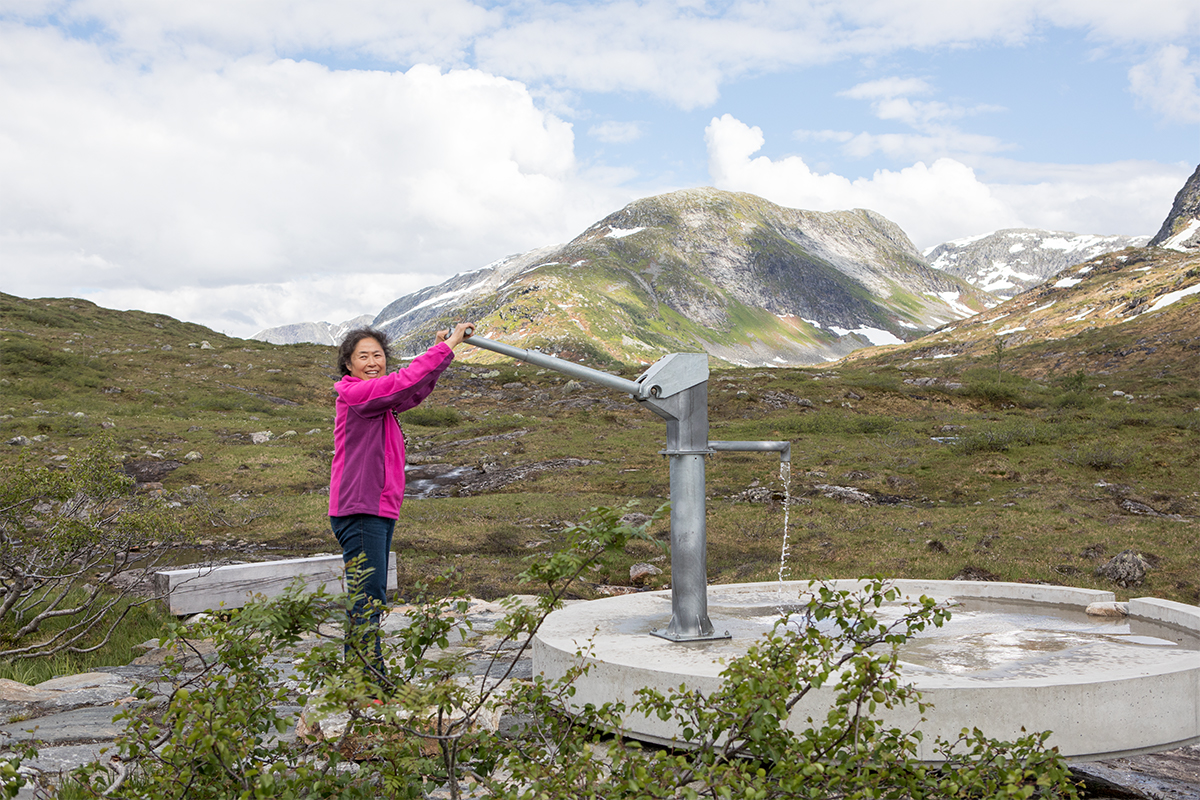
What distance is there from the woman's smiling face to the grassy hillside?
6.50ft

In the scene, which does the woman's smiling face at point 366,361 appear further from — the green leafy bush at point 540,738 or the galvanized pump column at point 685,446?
the green leafy bush at point 540,738

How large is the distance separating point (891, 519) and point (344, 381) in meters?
12.5

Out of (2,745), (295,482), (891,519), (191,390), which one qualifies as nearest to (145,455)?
(295,482)

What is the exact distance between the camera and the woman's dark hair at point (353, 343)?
4.70 meters

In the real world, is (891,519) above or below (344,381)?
below

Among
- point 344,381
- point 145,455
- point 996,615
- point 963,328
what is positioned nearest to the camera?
point 344,381

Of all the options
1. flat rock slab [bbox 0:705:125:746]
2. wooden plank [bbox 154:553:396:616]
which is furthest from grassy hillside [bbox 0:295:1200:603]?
flat rock slab [bbox 0:705:125:746]

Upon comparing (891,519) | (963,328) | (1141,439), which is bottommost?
(891,519)

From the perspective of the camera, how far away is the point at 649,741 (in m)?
4.16

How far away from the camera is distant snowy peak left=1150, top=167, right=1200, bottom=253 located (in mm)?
179850

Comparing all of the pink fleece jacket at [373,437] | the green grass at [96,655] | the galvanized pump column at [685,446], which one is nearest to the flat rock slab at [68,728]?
the green grass at [96,655]

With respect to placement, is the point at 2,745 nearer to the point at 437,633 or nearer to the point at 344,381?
the point at 344,381

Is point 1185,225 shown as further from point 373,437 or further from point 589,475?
point 373,437

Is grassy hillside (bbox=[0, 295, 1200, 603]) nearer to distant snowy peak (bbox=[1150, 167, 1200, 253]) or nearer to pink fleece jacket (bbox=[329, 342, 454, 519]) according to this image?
pink fleece jacket (bbox=[329, 342, 454, 519])
